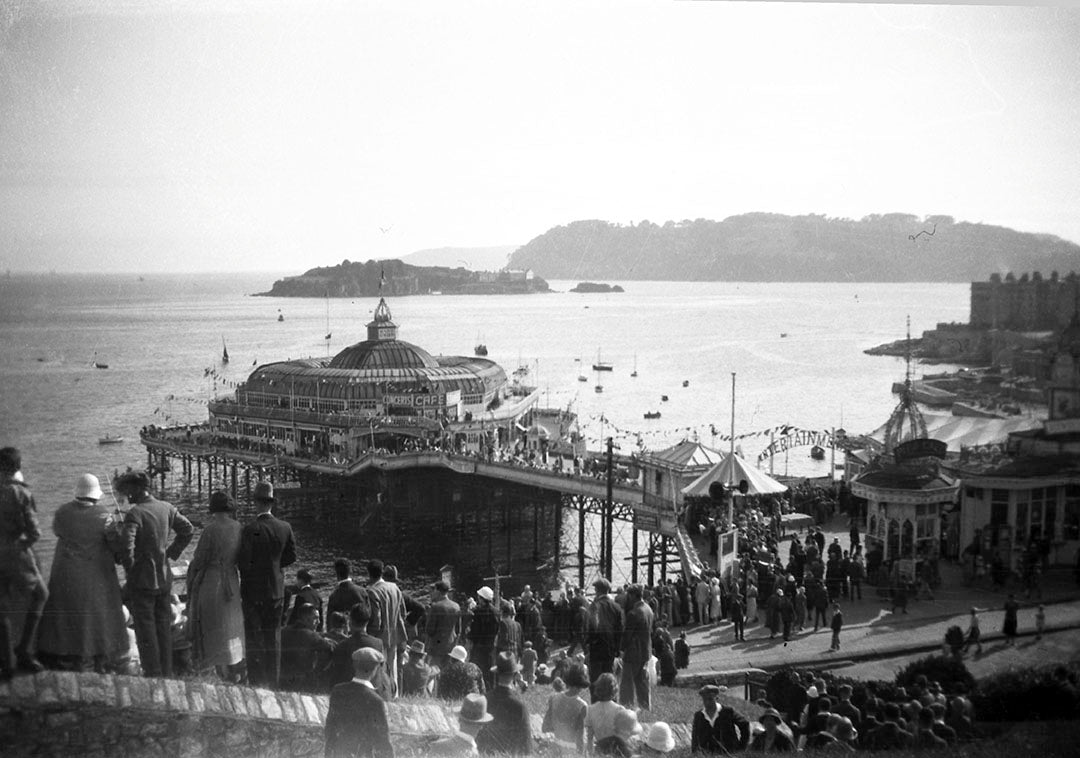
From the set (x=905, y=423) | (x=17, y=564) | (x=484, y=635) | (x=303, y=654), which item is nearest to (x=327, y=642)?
(x=303, y=654)

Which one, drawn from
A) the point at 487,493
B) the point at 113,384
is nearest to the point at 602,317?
the point at 113,384

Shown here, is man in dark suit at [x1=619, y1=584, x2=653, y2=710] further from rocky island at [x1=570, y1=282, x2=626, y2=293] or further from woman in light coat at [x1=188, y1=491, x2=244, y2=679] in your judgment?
rocky island at [x1=570, y1=282, x2=626, y2=293]

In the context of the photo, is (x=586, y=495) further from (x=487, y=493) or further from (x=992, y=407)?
(x=992, y=407)

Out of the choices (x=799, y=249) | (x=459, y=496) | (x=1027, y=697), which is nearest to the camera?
(x=1027, y=697)

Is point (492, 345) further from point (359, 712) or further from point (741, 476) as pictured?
point (359, 712)

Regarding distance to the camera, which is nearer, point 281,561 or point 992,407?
point 281,561

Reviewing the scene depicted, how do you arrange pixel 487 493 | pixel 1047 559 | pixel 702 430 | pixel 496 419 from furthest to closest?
pixel 487 493
pixel 496 419
pixel 702 430
pixel 1047 559

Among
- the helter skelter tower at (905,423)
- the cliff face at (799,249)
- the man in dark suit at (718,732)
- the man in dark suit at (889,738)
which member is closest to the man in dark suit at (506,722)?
the man in dark suit at (718,732)
